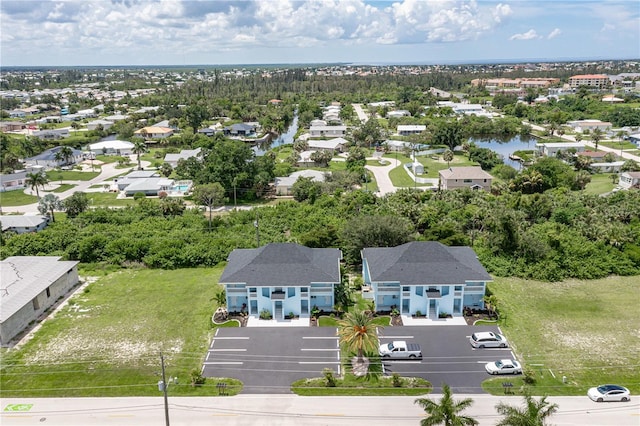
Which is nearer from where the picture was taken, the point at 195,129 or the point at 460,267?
the point at 460,267

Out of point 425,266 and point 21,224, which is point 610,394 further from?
point 21,224

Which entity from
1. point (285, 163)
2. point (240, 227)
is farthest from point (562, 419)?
point (285, 163)

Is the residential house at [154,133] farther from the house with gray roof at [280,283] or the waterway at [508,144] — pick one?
the house with gray roof at [280,283]

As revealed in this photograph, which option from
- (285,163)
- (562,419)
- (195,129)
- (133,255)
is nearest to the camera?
(562,419)

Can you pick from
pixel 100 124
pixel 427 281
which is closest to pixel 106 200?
pixel 427 281

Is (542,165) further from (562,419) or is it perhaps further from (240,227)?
(562,419)

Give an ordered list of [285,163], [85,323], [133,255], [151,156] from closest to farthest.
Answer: [85,323] < [133,255] < [285,163] < [151,156]
